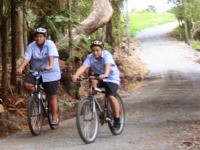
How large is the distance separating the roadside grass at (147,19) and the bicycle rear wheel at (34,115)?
57388mm

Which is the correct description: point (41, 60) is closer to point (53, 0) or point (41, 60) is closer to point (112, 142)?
point (112, 142)

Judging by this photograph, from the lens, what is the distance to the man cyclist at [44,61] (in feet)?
27.5

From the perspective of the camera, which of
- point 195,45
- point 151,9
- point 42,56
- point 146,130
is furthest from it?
point 151,9

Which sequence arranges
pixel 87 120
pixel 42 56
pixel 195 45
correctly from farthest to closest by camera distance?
pixel 195 45 → pixel 42 56 → pixel 87 120

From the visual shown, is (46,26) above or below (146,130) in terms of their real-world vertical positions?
above

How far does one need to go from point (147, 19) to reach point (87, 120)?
70.6 metres

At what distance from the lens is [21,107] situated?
1095 cm

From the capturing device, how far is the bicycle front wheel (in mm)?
7250

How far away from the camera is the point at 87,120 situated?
7.50 meters

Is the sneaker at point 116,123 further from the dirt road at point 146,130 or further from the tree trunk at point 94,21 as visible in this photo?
the tree trunk at point 94,21

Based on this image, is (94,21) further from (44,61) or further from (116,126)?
(116,126)

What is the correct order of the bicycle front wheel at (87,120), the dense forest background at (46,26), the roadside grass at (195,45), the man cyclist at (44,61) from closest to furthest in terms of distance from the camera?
the bicycle front wheel at (87,120)
the man cyclist at (44,61)
the dense forest background at (46,26)
the roadside grass at (195,45)

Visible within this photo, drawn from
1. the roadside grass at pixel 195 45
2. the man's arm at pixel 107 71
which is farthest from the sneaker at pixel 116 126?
the roadside grass at pixel 195 45

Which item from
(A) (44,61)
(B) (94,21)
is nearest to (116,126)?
(A) (44,61)
